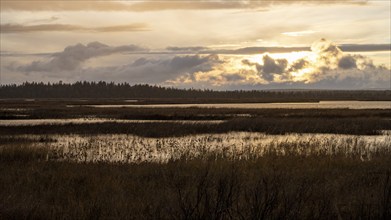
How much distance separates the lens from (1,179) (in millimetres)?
13516

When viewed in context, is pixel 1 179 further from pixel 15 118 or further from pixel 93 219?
pixel 15 118

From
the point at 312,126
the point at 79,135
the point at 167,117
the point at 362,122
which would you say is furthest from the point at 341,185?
the point at 167,117

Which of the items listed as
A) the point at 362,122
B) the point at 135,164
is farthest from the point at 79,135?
the point at 362,122

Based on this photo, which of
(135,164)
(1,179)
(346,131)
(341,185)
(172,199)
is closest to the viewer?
(172,199)

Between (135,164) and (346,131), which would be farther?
(346,131)

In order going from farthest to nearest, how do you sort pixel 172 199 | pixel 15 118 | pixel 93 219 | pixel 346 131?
pixel 15 118
pixel 346 131
pixel 172 199
pixel 93 219

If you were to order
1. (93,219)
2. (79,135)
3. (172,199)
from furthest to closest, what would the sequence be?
(79,135), (172,199), (93,219)

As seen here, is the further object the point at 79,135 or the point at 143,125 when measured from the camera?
the point at 143,125

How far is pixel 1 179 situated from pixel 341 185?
10.0 m

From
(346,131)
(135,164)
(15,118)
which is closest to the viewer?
(135,164)

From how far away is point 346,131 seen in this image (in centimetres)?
3647

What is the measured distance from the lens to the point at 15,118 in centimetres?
5147

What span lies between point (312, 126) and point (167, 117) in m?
19.8

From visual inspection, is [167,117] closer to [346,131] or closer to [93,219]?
[346,131]
